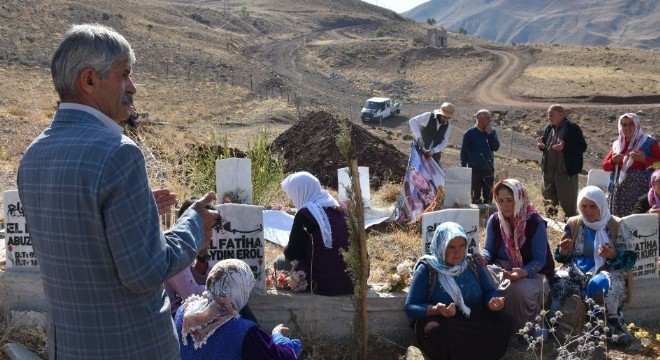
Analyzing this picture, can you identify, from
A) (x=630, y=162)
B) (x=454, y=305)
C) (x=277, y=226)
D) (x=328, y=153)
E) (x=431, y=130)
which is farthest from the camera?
(x=328, y=153)

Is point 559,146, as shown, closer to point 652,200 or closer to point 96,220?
point 652,200

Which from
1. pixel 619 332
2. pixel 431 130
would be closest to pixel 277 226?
pixel 431 130

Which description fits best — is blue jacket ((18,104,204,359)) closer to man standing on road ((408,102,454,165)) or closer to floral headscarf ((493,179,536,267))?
floral headscarf ((493,179,536,267))

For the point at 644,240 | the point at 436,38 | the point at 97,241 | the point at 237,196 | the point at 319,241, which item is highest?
the point at 436,38

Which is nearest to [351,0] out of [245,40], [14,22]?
[245,40]

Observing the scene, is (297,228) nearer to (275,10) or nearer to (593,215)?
(593,215)

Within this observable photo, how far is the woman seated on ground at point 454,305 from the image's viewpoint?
14.5 feet

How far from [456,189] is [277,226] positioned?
214cm

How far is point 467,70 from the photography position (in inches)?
1935

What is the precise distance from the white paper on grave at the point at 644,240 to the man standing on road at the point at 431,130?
352 cm

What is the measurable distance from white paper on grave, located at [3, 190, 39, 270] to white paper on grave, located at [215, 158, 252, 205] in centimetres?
175

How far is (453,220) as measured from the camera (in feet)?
17.5

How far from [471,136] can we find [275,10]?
268 feet

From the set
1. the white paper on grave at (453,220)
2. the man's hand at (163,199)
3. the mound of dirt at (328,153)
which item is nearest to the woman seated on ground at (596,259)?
the white paper on grave at (453,220)
